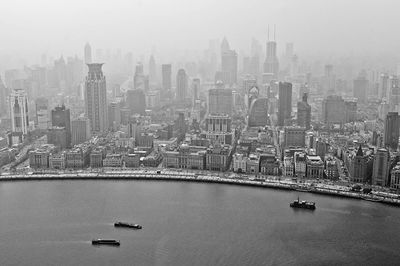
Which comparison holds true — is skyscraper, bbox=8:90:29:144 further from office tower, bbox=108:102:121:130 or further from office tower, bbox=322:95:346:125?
office tower, bbox=322:95:346:125

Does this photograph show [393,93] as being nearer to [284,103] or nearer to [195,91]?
[284,103]

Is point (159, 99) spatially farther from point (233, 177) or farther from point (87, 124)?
point (233, 177)

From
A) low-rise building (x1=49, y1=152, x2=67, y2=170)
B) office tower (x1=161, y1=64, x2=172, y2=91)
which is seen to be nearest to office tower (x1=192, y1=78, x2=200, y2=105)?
office tower (x1=161, y1=64, x2=172, y2=91)

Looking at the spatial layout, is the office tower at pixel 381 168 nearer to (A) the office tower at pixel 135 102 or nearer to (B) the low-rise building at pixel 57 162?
(B) the low-rise building at pixel 57 162

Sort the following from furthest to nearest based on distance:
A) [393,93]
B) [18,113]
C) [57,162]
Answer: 1. [393,93]
2. [18,113]
3. [57,162]

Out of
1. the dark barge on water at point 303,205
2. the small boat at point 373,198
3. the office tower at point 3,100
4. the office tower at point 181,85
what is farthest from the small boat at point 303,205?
the office tower at point 181,85

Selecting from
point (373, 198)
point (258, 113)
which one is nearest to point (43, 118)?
point (258, 113)
